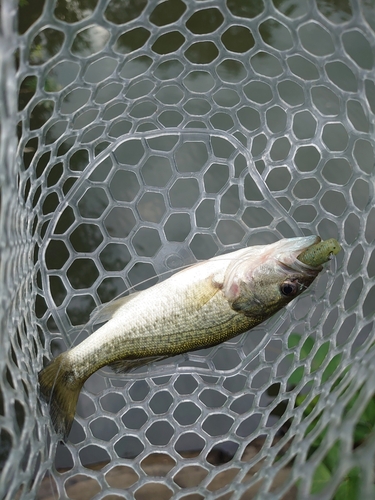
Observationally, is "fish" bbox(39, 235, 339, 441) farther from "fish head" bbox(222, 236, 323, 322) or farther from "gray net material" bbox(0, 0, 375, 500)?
"gray net material" bbox(0, 0, 375, 500)

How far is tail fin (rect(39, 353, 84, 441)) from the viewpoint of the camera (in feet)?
7.29

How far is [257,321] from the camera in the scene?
224 cm

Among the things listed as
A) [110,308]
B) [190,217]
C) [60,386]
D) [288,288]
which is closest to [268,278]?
[288,288]

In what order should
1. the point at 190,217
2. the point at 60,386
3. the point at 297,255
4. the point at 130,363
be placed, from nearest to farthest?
the point at 297,255 < the point at 60,386 < the point at 130,363 < the point at 190,217

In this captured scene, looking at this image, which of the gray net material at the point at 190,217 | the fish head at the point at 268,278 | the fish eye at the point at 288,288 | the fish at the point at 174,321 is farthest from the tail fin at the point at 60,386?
the fish eye at the point at 288,288

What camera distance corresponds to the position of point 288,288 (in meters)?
2.08

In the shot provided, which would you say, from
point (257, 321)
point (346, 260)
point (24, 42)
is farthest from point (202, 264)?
point (24, 42)

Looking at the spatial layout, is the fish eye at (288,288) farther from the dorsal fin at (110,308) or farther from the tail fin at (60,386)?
the tail fin at (60,386)

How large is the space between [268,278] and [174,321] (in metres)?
0.52

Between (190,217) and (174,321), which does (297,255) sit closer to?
(174,321)

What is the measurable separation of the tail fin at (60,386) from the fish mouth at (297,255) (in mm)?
1173

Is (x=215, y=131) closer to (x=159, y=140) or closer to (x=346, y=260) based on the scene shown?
(x=159, y=140)

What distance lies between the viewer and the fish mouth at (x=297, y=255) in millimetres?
2025

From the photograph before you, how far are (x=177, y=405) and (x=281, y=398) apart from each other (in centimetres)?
67
